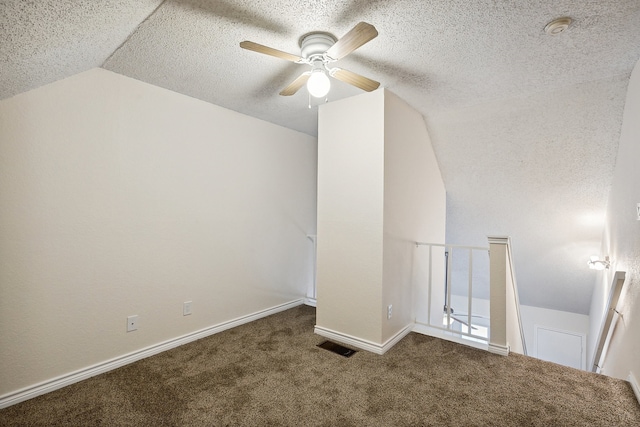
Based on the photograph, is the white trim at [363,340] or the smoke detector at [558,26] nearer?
the smoke detector at [558,26]

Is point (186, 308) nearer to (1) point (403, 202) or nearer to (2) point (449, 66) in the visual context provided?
(1) point (403, 202)

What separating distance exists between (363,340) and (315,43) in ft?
7.64

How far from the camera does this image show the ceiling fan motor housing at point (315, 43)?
5.87ft

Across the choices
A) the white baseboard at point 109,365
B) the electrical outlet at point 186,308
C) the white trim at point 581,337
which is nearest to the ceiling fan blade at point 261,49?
the electrical outlet at point 186,308

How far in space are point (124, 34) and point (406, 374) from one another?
2.88m

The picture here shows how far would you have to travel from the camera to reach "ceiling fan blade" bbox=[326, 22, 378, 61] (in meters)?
1.41

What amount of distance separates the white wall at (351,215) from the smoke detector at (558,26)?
114 cm

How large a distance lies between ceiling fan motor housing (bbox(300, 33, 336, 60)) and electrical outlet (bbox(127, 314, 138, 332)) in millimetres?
2328

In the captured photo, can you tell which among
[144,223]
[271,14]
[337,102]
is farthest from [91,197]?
[337,102]

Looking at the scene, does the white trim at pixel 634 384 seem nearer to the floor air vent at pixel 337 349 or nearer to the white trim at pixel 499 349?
the white trim at pixel 499 349

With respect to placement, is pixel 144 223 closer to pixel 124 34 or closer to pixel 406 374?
pixel 124 34

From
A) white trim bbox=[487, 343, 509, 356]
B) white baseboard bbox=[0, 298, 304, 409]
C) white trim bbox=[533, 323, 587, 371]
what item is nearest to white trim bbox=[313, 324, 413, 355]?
white trim bbox=[487, 343, 509, 356]

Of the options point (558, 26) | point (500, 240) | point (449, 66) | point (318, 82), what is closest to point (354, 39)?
point (318, 82)

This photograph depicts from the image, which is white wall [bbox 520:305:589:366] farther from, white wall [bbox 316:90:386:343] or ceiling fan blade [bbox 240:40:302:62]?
ceiling fan blade [bbox 240:40:302:62]
